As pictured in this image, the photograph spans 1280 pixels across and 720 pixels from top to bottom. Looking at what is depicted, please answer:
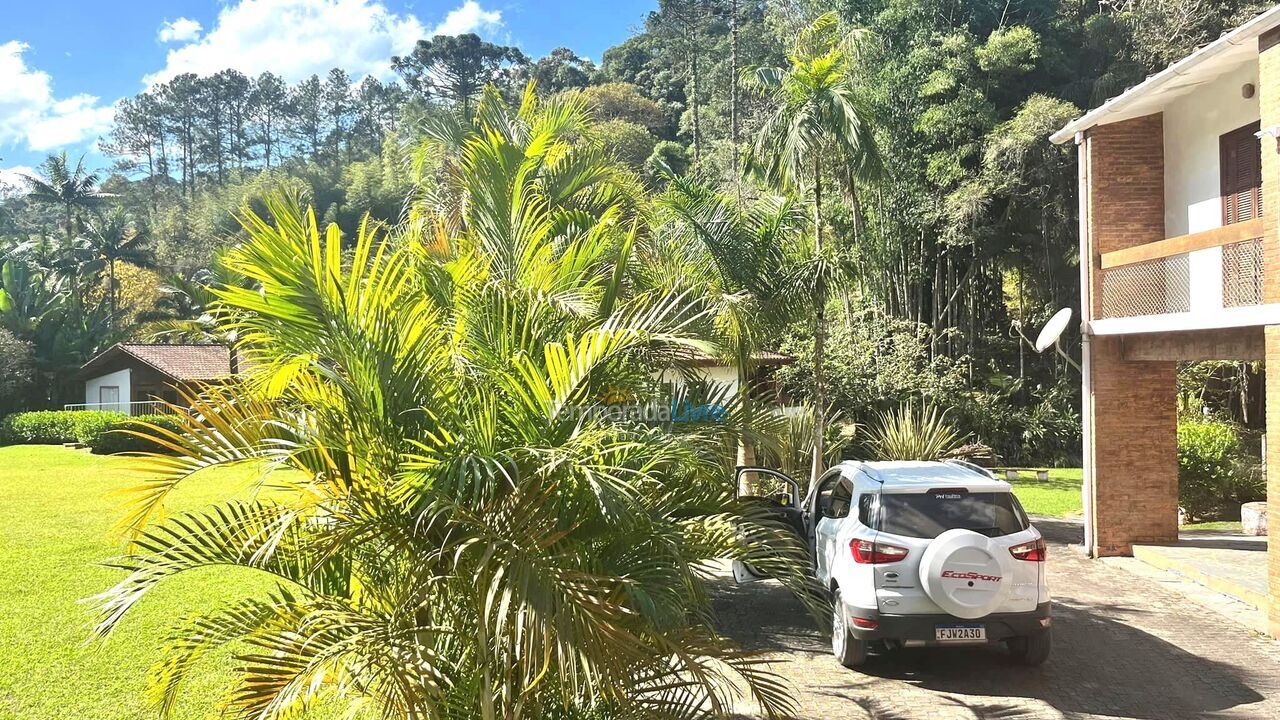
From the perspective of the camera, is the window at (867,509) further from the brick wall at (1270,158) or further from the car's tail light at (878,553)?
the brick wall at (1270,158)

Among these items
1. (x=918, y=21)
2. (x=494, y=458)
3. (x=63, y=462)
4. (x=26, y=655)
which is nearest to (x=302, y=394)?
(x=494, y=458)

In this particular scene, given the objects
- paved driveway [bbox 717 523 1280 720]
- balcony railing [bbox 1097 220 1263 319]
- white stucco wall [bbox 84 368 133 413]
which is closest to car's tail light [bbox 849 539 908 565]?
paved driveway [bbox 717 523 1280 720]

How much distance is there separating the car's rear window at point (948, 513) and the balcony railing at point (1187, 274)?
14.6 feet

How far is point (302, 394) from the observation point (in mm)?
4305

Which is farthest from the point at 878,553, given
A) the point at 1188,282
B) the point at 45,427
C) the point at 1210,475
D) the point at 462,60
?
the point at 462,60

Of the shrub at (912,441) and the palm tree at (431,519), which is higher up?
the palm tree at (431,519)

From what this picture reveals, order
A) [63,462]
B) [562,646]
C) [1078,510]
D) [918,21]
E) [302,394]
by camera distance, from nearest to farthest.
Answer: [562,646] < [302,394] < [1078,510] < [63,462] < [918,21]

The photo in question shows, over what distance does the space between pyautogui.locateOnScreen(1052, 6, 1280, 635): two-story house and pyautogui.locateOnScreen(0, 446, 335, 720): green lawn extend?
33.8 ft

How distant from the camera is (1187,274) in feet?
34.8

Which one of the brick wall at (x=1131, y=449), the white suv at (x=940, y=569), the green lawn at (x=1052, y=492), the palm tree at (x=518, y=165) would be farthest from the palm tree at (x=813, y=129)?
the white suv at (x=940, y=569)

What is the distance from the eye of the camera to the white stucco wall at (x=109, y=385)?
1328 inches

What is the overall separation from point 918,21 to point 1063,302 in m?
9.06

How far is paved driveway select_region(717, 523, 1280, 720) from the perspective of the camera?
640 centimetres

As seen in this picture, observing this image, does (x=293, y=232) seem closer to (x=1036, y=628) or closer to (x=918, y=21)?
(x=1036, y=628)
